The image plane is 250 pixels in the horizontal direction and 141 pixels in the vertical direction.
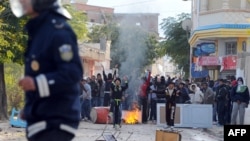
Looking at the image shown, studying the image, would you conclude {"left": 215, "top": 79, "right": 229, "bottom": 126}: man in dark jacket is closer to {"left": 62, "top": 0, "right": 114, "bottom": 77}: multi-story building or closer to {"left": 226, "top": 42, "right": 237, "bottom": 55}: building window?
{"left": 226, "top": 42, "right": 237, "bottom": 55}: building window

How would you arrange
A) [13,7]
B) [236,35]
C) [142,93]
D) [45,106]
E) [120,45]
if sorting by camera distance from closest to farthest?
[45,106], [13,7], [142,93], [236,35], [120,45]

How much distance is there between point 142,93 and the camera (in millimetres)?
23812

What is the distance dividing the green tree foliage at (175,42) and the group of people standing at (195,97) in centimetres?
2589

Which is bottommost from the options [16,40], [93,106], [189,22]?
[93,106]

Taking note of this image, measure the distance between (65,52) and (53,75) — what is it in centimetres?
17

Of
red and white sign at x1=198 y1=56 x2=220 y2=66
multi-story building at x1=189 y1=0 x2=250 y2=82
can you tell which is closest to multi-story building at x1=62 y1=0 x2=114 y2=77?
red and white sign at x1=198 y1=56 x2=220 y2=66

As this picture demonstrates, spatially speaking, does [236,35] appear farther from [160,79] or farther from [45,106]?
[45,106]

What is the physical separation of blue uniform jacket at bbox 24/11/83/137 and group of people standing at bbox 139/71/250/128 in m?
15.5

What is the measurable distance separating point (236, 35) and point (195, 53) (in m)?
8.71

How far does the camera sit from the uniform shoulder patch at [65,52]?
4.29 meters

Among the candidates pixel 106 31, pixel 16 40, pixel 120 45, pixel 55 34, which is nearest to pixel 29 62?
pixel 55 34

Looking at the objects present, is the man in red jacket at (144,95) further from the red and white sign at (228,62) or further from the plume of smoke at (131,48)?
the plume of smoke at (131,48)

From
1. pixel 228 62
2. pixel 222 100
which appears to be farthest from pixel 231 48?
pixel 222 100

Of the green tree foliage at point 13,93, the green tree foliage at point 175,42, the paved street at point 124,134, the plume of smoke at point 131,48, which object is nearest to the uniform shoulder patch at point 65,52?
the paved street at point 124,134
